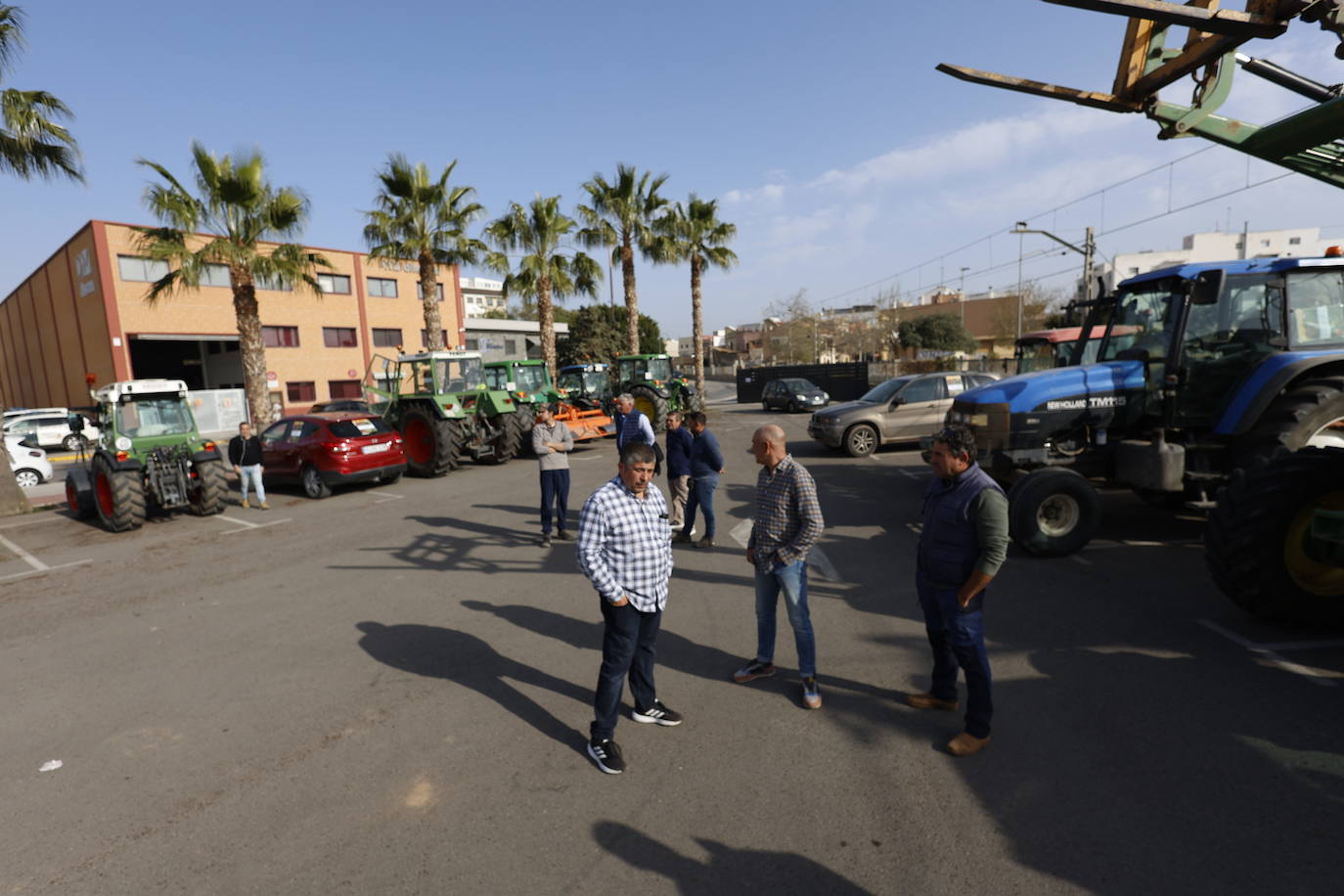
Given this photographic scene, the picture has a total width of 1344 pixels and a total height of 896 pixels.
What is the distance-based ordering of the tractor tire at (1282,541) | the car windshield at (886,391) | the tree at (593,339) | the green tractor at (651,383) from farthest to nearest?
the tree at (593,339) < the green tractor at (651,383) < the car windshield at (886,391) < the tractor tire at (1282,541)

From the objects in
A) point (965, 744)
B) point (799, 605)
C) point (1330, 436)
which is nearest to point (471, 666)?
point (799, 605)

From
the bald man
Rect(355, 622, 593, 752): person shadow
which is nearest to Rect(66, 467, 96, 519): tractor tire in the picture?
Rect(355, 622, 593, 752): person shadow

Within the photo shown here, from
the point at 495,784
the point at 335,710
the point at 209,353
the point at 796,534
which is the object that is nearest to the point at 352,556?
the point at 335,710

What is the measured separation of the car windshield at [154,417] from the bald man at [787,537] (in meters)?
11.1

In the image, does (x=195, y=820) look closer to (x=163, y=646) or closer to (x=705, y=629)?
(x=163, y=646)

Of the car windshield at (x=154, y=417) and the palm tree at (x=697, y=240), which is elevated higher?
the palm tree at (x=697, y=240)

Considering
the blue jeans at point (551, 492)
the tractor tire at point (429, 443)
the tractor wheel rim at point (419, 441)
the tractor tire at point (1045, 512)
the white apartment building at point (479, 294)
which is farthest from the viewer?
the white apartment building at point (479, 294)

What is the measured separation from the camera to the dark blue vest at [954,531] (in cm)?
337

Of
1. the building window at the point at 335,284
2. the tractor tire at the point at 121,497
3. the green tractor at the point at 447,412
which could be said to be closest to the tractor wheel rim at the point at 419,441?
the green tractor at the point at 447,412

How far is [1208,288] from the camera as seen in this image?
19.4 ft

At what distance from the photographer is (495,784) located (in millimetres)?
3342

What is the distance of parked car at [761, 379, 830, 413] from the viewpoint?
92.6 feet

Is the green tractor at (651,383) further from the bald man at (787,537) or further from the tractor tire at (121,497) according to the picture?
the bald man at (787,537)

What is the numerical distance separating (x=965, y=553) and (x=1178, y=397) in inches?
189
